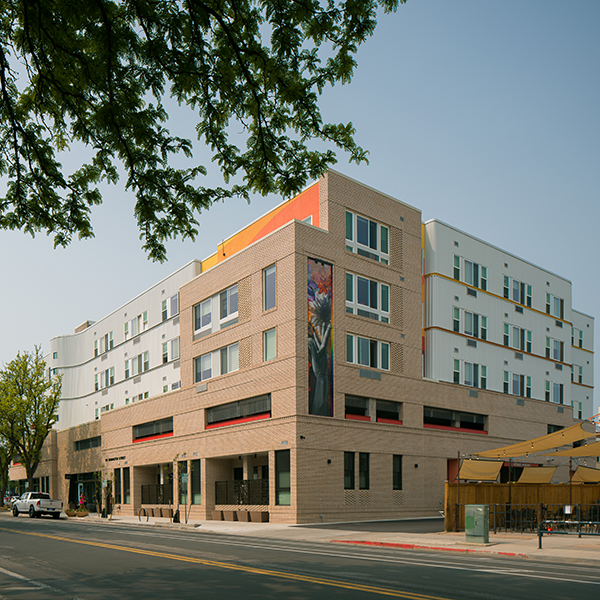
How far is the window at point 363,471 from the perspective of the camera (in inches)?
1474

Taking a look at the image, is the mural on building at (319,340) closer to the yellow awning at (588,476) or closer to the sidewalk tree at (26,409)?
the yellow awning at (588,476)

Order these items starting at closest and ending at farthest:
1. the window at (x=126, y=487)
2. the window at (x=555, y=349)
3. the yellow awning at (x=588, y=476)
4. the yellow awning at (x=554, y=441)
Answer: the yellow awning at (x=554, y=441), the yellow awning at (x=588, y=476), the window at (x=126, y=487), the window at (x=555, y=349)

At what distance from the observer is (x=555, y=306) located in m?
56.8

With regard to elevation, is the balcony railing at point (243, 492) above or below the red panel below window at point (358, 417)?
below

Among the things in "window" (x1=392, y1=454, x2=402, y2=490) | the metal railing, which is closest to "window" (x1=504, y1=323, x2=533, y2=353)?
"window" (x1=392, y1=454, x2=402, y2=490)

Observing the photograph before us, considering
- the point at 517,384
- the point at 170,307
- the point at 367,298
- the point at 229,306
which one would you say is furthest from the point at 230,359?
the point at 517,384

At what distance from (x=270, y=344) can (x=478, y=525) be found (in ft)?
64.2

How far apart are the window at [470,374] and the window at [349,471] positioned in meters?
12.0

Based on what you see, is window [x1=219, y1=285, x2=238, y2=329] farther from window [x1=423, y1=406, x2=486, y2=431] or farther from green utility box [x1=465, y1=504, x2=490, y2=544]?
green utility box [x1=465, y1=504, x2=490, y2=544]

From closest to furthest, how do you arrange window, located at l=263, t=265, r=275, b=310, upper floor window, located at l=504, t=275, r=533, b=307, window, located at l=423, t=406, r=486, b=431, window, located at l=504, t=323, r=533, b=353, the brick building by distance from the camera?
the brick building
window, located at l=263, t=265, r=275, b=310
window, located at l=423, t=406, r=486, b=431
window, located at l=504, t=323, r=533, b=353
upper floor window, located at l=504, t=275, r=533, b=307

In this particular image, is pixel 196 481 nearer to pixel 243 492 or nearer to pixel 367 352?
pixel 243 492

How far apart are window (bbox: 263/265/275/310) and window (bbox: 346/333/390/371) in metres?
4.81

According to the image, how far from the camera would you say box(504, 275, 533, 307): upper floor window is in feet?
170

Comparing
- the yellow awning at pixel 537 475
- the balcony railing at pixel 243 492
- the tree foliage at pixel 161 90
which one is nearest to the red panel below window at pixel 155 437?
the balcony railing at pixel 243 492
